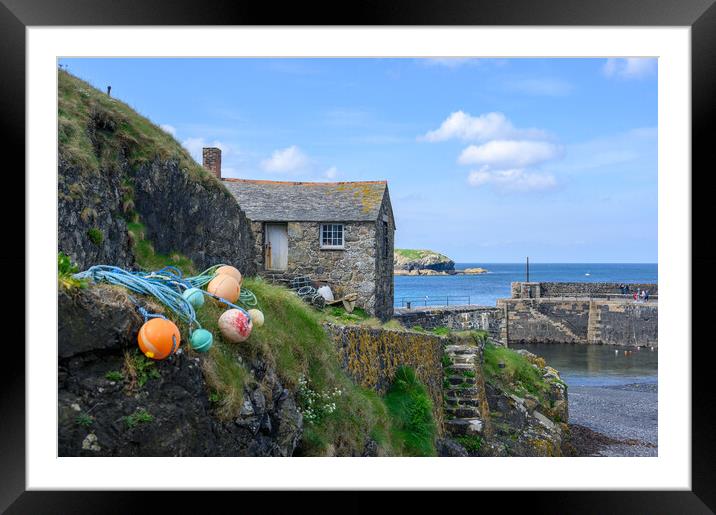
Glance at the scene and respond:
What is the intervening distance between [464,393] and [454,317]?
64.4 feet

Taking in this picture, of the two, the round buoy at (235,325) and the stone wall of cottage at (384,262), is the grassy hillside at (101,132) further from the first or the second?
the stone wall of cottage at (384,262)

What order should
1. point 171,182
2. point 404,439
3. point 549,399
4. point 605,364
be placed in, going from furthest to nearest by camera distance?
point 605,364 < point 549,399 < point 171,182 < point 404,439

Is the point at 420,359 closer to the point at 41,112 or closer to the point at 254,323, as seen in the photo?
the point at 254,323

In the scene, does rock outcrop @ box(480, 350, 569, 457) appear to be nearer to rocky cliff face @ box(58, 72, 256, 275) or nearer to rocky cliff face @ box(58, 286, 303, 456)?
rocky cliff face @ box(58, 72, 256, 275)

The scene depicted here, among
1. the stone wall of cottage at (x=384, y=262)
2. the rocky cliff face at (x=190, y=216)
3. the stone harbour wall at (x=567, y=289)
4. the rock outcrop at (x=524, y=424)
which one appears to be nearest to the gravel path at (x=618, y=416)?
the rock outcrop at (x=524, y=424)

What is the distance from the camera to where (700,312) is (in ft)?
16.1

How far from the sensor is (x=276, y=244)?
67.2ft

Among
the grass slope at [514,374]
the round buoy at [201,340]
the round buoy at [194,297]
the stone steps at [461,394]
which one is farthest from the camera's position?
the grass slope at [514,374]

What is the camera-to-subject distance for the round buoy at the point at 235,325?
5.19 metres

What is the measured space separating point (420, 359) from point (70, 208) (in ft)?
20.6

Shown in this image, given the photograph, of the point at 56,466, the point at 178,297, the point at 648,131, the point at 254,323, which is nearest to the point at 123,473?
the point at 56,466

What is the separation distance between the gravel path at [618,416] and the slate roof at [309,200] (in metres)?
9.48

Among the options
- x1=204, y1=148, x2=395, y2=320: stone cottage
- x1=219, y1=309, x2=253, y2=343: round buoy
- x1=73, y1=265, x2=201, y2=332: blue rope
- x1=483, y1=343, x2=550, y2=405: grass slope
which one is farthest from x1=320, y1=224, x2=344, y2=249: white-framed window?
x1=73, y1=265, x2=201, y2=332: blue rope

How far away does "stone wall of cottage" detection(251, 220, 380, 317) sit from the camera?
19859 millimetres
